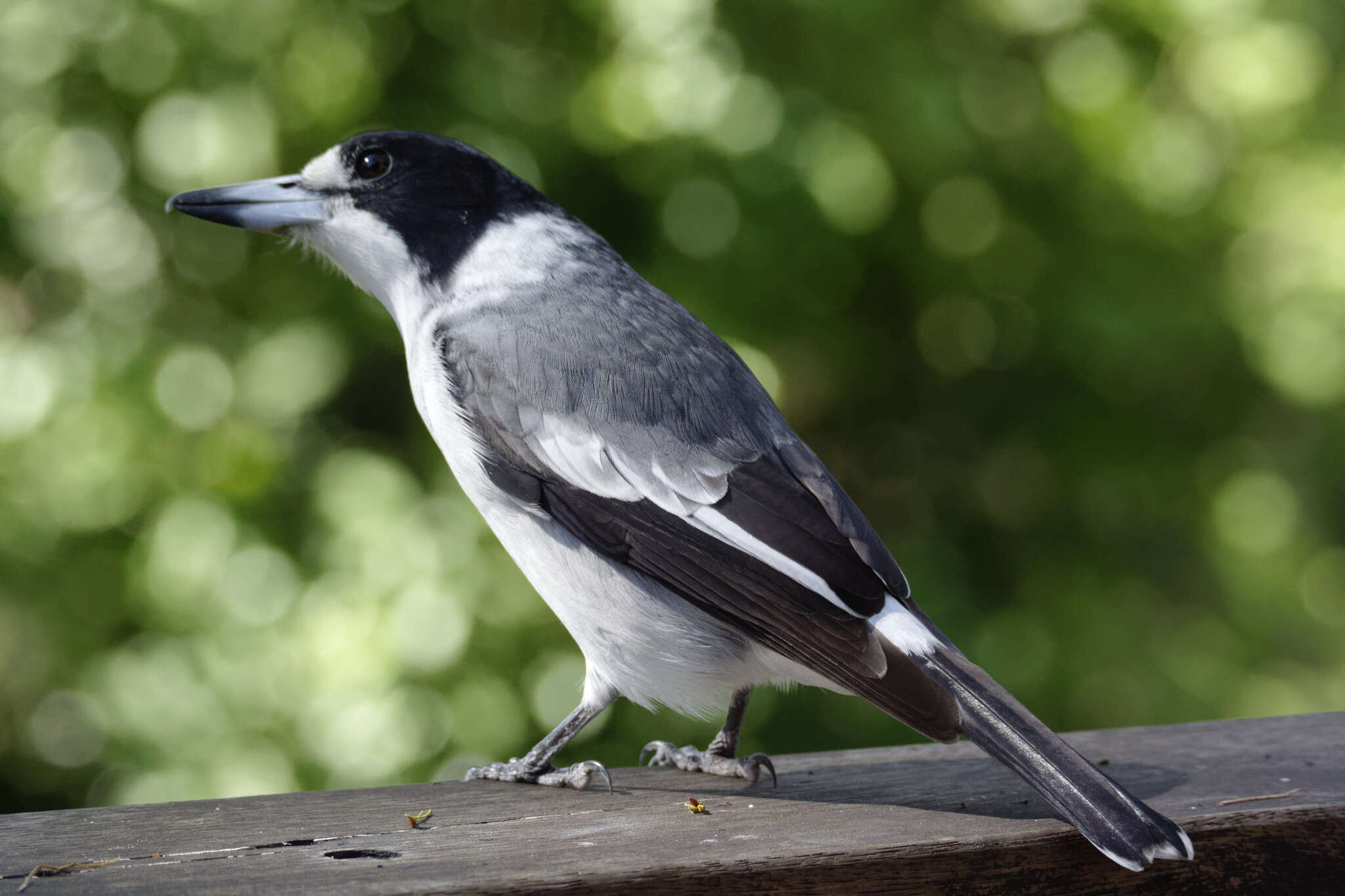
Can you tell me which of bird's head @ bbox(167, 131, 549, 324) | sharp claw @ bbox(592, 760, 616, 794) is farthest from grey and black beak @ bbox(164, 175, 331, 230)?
sharp claw @ bbox(592, 760, 616, 794)

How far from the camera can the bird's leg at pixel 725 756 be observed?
2.28 m

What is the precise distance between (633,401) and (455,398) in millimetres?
365

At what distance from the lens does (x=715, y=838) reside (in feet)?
5.37

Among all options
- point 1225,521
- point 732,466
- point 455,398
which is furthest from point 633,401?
point 1225,521

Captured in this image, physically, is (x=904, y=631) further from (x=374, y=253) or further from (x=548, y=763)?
(x=374, y=253)

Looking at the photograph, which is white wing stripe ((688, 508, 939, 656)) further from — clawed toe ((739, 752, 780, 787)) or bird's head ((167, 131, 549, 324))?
bird's head ((167, 131, 549, 324))

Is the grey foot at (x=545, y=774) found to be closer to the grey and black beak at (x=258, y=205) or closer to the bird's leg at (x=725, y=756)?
the bird's leg at (x=725, y=756)

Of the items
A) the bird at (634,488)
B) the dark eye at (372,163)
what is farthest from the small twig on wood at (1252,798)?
the dark eye at (372,163)

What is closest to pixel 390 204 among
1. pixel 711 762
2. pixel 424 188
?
pixel 424 188

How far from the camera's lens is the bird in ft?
6.21

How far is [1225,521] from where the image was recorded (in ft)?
12.9

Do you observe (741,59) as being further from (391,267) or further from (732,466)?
(732,466)

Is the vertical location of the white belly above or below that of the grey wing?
below

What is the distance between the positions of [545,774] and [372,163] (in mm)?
1395
